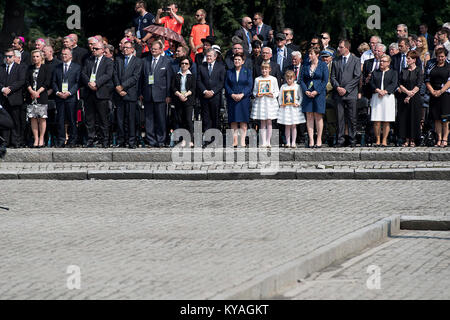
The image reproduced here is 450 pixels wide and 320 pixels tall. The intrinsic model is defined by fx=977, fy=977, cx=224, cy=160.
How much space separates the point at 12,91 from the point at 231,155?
5.13 metres

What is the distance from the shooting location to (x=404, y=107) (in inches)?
766

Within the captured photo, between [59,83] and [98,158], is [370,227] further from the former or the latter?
[59,83]

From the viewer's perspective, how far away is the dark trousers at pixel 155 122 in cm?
1994

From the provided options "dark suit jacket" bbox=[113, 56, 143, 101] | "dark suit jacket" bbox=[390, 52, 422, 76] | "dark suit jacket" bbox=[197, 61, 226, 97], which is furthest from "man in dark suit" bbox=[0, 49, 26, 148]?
"dark suit jacket" bbox=[390, 52, 422, 76]

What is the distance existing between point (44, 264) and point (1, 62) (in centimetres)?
1306

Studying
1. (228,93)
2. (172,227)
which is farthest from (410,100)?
(172,227)

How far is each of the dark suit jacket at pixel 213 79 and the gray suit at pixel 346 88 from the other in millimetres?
2242

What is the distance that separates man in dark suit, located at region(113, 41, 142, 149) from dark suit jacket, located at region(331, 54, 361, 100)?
13.1ft

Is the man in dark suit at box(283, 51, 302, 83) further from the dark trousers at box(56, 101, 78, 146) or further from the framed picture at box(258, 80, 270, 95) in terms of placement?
the dark trousers at box(56, 101, 78, 146)

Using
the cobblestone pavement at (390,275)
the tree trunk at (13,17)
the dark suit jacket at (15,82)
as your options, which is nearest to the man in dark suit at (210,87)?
the dark suit jacket at (15,82)

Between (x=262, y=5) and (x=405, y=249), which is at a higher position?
(x=262, y=5)

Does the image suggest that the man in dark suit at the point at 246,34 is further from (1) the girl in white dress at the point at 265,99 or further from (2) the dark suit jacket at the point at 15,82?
(2) the dark suit jacket at the point at 15,82

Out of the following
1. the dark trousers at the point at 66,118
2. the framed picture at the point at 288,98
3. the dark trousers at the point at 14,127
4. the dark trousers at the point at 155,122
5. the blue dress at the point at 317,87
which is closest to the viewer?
the blue dress at the point at 317,87
